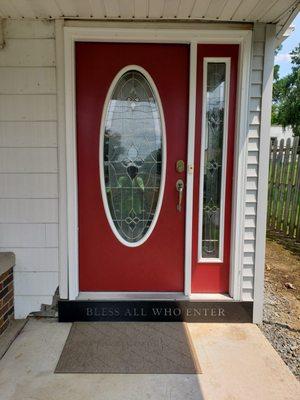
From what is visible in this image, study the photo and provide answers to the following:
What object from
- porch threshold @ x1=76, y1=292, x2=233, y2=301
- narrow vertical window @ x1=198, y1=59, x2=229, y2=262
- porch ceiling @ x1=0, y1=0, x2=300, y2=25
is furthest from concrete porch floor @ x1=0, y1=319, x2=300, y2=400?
porch ceiling @ x1=0, y1=0, x2=300, y2=25

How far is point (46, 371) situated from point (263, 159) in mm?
1918

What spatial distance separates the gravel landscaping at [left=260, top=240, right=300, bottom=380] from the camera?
A: 83.6 inches

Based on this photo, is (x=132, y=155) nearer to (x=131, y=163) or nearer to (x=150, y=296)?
(x=131, y=163)

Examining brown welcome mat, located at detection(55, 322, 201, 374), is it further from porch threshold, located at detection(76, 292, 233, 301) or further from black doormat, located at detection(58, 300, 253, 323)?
porch threshold, located at detection(76, 292, 233, 301)

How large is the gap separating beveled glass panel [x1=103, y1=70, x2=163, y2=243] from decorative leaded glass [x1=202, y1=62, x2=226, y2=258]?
35 centimetres

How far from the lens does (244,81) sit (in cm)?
222

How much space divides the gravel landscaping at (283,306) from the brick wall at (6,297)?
1.80 m

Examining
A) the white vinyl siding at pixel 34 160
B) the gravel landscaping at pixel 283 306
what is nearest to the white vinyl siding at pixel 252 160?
the white vinyl siding at pixel 34 160

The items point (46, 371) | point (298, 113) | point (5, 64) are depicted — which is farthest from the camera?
point (298, 113)

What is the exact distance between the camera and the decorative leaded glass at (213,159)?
229 cm

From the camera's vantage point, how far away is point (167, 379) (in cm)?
179

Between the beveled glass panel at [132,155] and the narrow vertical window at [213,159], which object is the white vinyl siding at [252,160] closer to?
the narrow vertical window at [213,159]

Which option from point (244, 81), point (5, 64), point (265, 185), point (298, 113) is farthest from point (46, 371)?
point (298, 113)

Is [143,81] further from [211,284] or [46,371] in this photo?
[46,371]
